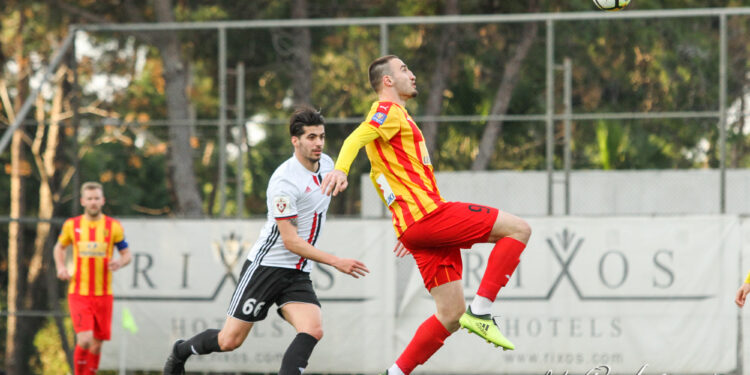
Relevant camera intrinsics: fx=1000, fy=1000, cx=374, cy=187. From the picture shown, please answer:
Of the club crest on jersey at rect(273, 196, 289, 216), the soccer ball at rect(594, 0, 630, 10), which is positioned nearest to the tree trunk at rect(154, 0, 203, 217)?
the soccer ball at rect(594, 0, 630, 10)

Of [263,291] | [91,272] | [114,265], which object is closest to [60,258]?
[91,272]

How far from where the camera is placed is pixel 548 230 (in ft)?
34.5

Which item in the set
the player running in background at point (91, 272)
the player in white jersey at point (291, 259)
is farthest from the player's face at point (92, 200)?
the player in white jersey at point (291, 259)

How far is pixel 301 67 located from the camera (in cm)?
1417

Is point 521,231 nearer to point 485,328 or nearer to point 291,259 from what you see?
point 485,328

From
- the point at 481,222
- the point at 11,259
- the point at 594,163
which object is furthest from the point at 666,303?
the point at 11,259

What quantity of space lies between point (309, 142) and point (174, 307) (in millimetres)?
5163

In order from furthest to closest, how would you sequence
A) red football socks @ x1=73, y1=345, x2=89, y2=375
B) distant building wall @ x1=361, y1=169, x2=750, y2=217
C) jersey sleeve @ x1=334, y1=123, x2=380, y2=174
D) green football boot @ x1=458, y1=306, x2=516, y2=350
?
distant building wall @ x1=361, y1=169, x2=750, y2=217, red football socks @ x1=73, y1=345, x2=89, y2=375, green football boot @ x1=458, y1=306, x2=516, y2=350, jersey sleeve @ x1=334, y1=123, x2=380, y2=174

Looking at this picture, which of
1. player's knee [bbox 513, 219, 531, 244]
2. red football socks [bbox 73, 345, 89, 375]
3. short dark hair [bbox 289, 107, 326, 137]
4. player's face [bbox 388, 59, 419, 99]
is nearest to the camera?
player's knee [bbox 513, 219, 531, 244]

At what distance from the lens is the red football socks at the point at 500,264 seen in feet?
19.6

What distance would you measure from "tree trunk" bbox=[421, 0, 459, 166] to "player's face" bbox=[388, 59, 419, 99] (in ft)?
21.5

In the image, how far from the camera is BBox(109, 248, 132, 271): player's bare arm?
9828 mm

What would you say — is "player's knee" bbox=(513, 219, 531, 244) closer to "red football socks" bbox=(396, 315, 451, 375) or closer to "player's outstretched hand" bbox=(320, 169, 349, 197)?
"red football socks" bbox=(396, 315, 451, 375)

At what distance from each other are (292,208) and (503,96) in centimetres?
815
